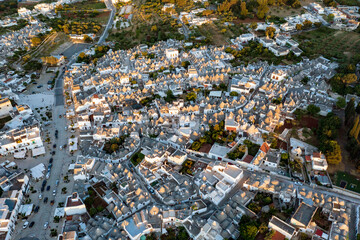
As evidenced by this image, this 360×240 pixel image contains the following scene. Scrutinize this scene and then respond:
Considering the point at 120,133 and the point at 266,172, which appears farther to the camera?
the point at 120,133

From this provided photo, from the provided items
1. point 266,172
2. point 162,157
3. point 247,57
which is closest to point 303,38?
point 247,57

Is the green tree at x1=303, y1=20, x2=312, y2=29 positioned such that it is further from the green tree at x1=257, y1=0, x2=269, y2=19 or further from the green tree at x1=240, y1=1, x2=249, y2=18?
the green tree at x1=240, y1=1, x2=249, y2=18

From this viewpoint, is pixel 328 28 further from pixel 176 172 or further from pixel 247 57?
pixel 176 172

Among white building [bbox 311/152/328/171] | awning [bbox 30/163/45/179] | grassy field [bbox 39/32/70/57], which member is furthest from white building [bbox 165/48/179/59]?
white building [bbox 311/152/328/171]

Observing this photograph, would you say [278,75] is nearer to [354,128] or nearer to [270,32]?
[354,128]

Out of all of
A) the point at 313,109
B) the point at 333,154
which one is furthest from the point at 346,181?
the point at 313,109
